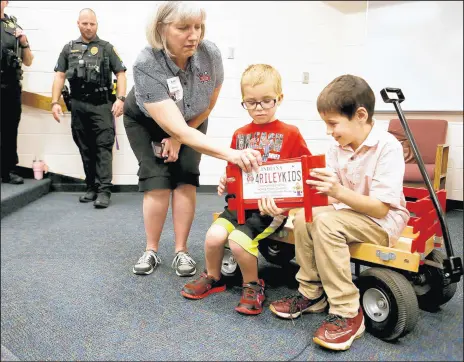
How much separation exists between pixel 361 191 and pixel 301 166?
0.72ft

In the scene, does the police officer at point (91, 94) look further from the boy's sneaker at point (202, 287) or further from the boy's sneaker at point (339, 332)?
the boy's sneaker at point (339, 332)

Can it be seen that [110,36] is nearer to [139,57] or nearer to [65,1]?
[65,1]

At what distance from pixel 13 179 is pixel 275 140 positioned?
777mm

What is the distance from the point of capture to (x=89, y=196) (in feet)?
2.62

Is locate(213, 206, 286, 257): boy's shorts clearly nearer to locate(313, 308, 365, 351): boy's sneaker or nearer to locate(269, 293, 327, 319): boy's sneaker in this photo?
locate(269, 293, 327, 319): boy's sneaker

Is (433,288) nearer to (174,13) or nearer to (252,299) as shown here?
(252,299)

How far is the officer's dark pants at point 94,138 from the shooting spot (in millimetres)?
802

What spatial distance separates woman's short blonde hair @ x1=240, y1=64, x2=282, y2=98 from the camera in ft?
3.43

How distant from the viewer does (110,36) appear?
76cm

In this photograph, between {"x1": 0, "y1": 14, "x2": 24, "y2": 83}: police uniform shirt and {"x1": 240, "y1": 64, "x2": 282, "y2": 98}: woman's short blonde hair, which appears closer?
{"x1": 0, "y1": 14, "x2": 24, "y2": 83}: police uniform shirt

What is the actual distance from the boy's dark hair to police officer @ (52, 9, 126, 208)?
48cm

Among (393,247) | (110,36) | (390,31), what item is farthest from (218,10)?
(393,247)

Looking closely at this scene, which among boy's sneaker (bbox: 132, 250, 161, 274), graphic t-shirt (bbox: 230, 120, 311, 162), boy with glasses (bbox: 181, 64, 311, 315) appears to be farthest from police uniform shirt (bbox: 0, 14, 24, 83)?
boy's sneaker (bbox: 132, 250, 161, 274)

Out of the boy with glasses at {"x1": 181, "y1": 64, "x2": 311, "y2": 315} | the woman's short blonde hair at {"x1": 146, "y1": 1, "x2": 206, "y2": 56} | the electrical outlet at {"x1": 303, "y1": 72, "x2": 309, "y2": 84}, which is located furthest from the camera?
the boy with glasses at {"x1": 181, "y1": 64, "x2": 311, "y2": 315}
